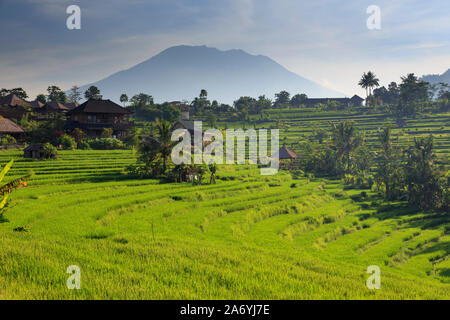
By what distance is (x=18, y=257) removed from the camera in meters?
10.6

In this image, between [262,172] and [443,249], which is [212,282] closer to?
[443,249]

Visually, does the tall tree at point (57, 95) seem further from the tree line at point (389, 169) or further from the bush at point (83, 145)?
the tree line at point (389, 169)

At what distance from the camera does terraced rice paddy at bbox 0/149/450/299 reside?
9.67 meters

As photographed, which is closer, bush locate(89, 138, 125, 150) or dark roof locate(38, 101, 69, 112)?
bush locate(89, 138, 125, 150)

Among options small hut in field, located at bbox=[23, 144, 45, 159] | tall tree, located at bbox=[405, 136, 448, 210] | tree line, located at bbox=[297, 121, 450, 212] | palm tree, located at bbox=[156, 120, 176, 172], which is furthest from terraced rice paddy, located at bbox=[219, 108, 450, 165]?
small hut in field, located at bbox=[23, 144, 45, 159]

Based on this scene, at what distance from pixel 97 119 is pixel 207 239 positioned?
140ft

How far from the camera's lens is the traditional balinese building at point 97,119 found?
5169cm

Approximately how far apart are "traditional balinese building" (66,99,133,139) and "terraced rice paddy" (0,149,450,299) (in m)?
15.2

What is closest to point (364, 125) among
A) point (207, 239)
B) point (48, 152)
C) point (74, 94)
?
point (48, 152)

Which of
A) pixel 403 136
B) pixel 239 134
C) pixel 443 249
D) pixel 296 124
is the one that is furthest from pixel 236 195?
pixel 296 124

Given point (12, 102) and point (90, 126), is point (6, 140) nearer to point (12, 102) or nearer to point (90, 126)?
point (90, 126)

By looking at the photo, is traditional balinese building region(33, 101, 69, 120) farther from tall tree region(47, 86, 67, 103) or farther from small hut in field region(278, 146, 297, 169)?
small hut in field region(278, 146, 297, 169)

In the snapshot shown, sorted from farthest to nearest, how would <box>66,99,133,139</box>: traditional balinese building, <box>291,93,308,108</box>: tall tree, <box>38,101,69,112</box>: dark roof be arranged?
<box>291,93,308,108</box>: tall tree, <box>38,101,69,112</box>: dark roof, <box>66,99,133,139</box>: traditional balinese building

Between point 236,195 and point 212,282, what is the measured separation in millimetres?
19244
